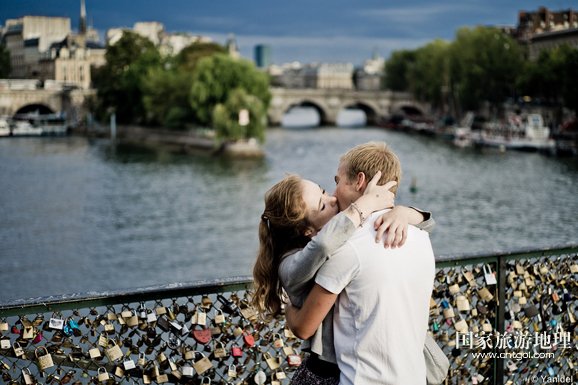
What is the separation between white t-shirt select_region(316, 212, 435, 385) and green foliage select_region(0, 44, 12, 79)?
62874 millimetres

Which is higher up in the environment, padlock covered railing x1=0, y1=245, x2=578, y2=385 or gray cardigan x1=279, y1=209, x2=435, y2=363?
gray cardigan x1=279, y1=209, x2=435, y2=363

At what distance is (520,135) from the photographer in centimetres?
4569

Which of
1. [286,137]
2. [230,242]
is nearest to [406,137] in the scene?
[286,137]

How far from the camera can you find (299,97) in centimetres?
7062

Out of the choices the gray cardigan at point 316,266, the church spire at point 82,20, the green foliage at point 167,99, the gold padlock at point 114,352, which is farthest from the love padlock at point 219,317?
the church spire at point 82,20

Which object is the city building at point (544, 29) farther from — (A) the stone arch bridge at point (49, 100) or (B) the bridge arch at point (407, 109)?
(A) the stone arch bridge at point (49, 100)

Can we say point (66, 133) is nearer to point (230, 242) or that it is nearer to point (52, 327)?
point (230, 242)

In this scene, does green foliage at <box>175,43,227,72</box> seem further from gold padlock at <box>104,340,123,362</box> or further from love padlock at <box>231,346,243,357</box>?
gold padlock at <box>104,340,123,362</box>

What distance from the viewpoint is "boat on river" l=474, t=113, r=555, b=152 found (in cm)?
4212

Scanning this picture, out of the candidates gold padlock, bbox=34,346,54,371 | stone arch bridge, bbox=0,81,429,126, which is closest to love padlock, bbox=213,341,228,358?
gold padlock, bbox=34,346,54,371

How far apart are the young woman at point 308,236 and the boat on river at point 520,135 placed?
3958 centimetres

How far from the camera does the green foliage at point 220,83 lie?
4228 cm

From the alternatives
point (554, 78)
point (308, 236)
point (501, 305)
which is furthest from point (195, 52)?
point (308, 236)

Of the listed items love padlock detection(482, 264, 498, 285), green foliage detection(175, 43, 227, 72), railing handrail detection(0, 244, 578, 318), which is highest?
green foliage detection(175, 43, 227, 72)
